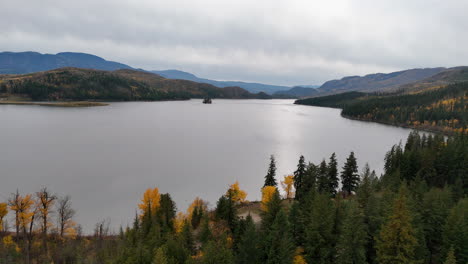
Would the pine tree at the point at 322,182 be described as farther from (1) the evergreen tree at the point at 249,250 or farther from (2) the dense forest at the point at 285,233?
(1) the evergreen tree at the point at 249,250

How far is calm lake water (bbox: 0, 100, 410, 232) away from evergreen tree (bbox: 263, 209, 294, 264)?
25.2 metres

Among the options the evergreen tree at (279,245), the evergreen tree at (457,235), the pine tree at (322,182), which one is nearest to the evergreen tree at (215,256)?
the evergreen tree at (279,245)

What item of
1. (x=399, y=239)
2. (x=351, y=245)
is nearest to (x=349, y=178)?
(x=351, y=245)

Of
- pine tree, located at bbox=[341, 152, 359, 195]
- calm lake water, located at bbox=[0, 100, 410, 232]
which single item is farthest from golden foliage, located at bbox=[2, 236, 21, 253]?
pine tree, located at bbox=[341, 152, 359, 195]

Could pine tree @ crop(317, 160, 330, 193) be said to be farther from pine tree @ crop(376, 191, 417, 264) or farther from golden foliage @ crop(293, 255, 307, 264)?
pine tree @ crop(376, 191, 417, 264)

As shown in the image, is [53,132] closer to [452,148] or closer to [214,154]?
[214,154]

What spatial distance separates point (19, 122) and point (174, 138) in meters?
76.3

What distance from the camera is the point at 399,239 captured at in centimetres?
2616

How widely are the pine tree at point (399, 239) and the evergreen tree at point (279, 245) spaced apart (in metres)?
8.64

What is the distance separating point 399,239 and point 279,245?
11234 millimetres

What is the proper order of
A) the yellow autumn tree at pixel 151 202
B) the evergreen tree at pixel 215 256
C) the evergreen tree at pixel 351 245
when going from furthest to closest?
1. the yellow autumn tree at pixel 151 202
2. the evergreen tree at pixel 351 245
3. the evergreen tree at pixel 215 256

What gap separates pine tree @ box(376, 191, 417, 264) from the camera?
1008 inches

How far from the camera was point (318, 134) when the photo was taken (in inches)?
5226

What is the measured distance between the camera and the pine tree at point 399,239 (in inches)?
1008
